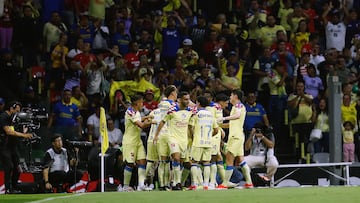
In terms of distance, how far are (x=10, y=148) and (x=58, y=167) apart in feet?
4.37

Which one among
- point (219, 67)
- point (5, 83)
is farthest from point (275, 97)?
point (5, 83)

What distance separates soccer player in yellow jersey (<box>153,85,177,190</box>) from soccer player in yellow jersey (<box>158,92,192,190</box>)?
14 cm

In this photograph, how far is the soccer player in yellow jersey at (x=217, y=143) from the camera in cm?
2312

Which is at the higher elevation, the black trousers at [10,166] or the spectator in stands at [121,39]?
the spectator in stands at [121,39]

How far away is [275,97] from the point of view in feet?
92.2

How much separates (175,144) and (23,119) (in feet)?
11.9

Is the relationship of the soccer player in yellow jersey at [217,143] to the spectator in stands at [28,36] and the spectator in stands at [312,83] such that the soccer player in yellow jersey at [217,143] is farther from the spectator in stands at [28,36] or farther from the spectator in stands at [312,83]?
the spectator in stands at [28,36]

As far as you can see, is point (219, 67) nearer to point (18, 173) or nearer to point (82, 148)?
point (82, 148)

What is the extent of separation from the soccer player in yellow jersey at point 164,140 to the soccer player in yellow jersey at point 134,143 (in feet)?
1.45

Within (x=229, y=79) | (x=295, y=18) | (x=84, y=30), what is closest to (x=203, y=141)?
(x=229, y=79)

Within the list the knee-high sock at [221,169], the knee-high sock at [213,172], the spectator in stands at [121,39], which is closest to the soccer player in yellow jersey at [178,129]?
the knee-high sock at [213,172]

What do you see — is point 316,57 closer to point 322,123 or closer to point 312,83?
point 312,83

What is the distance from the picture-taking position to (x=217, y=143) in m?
23.2

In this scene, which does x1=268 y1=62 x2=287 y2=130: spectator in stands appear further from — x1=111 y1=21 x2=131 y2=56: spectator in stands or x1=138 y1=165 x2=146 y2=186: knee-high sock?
x1=138 y1=165 x2=146 y2=186: knee-high sock
